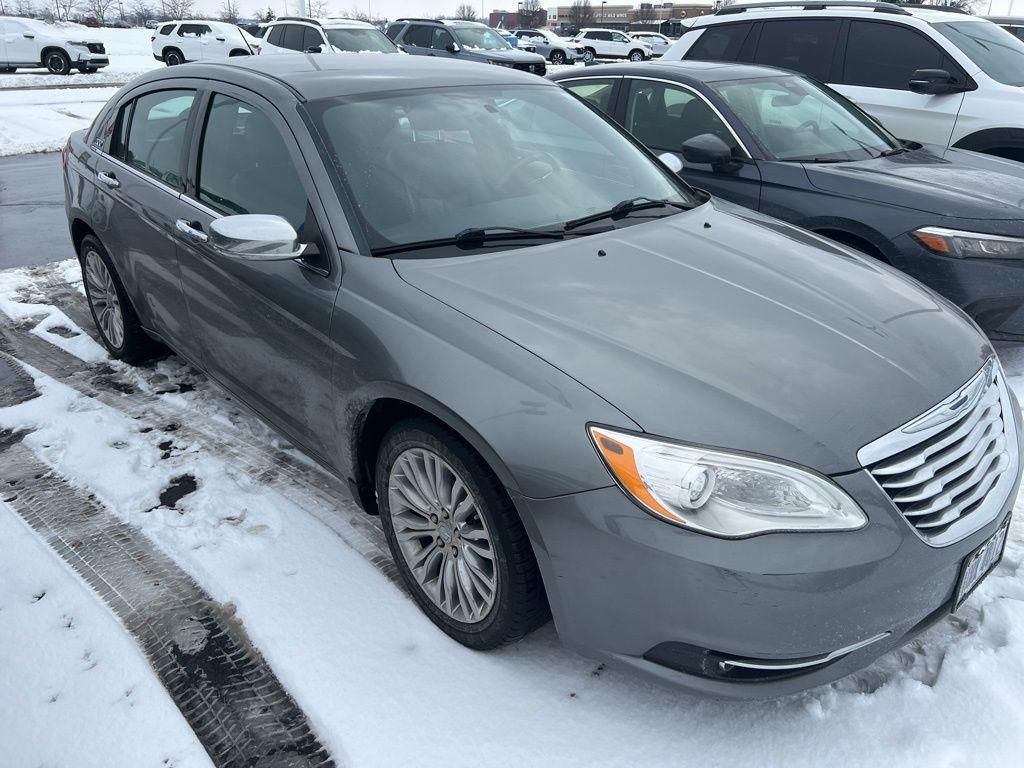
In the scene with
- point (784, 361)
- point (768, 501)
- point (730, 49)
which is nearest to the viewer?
point (768, 501)

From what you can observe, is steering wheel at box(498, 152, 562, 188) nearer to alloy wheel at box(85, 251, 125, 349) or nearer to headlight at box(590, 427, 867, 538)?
headlight at box(590, 427, 867, 538)

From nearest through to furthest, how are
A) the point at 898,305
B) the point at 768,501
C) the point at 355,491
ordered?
the point at 768,501, the point at 898,305, the point at 355,491

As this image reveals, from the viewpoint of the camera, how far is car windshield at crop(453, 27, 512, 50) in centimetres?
2017

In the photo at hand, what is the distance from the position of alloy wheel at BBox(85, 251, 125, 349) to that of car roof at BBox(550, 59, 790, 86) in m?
3.56

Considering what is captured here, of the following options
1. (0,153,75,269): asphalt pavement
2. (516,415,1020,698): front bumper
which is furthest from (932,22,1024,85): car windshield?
(0,153,75,269): asphalt pavement

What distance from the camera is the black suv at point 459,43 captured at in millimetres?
19703

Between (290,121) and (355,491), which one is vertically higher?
(290,121)

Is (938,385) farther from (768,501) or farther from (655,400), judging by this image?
(655,400)

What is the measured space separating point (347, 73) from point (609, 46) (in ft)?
127

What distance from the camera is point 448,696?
2.32 meters

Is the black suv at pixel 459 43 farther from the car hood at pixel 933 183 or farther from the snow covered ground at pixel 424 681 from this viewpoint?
the snow covered ground at pixel 424 681

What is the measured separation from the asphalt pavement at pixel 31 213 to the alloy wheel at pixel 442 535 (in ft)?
17.8

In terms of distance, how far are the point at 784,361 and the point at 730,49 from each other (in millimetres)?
6251

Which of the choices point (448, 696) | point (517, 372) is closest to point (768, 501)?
point (517, 372)
